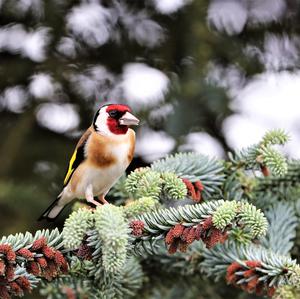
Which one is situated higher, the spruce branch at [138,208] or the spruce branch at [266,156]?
the spruce branch at [266,156]

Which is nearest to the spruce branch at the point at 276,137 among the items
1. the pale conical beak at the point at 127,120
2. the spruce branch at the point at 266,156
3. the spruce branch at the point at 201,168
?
the spruce branch at the point at 266,156

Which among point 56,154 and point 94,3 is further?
point 94,3

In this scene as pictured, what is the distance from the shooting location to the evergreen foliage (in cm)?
178

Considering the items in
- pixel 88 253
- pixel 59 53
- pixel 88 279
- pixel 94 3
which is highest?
pixel 94 3

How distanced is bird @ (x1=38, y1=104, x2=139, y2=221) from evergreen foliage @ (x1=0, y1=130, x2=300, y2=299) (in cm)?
14

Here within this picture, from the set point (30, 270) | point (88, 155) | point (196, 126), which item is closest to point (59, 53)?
point (196, 126)

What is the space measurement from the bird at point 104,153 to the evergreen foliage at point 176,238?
0.44 ft

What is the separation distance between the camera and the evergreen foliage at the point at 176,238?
178cm

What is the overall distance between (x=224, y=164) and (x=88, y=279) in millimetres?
762

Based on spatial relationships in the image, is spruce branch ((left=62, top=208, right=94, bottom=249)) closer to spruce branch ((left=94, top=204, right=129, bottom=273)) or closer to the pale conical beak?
spruce branch ((left=94, top=204, right=129, bottom=273))

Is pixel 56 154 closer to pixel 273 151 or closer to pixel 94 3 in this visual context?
pixel 94 3

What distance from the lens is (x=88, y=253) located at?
1.80 metres

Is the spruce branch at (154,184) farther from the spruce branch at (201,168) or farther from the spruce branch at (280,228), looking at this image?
the spruce branch at (280,228)

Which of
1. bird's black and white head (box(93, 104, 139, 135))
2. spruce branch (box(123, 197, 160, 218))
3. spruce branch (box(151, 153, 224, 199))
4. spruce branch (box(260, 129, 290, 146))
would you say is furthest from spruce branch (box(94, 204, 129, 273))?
bird's black and white head (box(93, 104, 139, 135))
